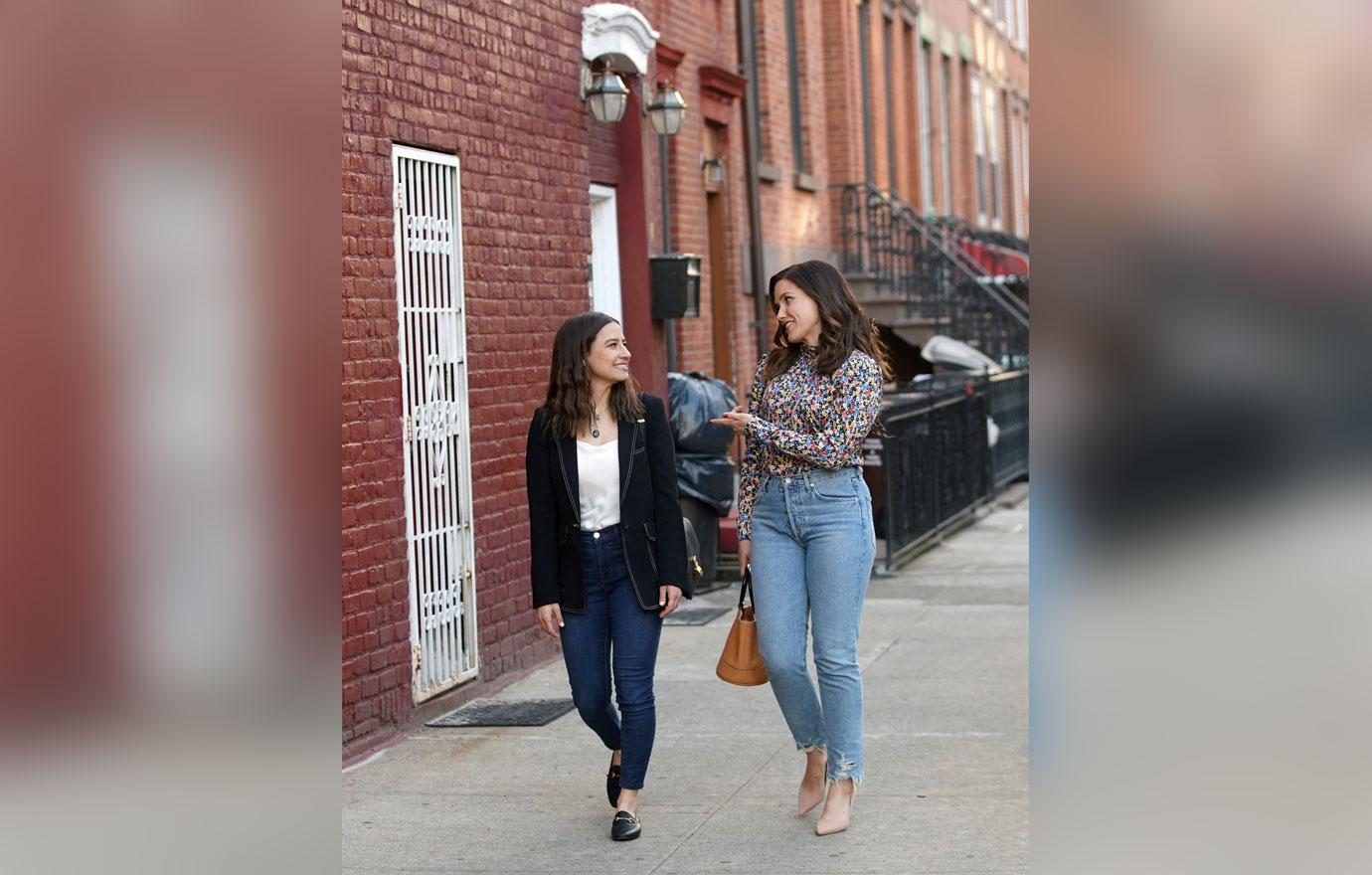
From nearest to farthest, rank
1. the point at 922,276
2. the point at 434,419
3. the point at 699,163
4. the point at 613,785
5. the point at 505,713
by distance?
the point at 613,785 → the point at 505,713 → the point at 434,419 → the point at 699,163 → the point at 922,276

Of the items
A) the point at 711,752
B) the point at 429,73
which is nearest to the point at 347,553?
the point at 711,752

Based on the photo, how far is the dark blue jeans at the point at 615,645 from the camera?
6141 millimetres

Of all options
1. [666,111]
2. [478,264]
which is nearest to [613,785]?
[478,264]

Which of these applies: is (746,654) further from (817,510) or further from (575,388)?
(575,388)

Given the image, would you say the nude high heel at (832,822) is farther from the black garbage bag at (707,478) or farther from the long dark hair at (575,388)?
the black garbage bag at (707,478)

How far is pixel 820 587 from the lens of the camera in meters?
6.06

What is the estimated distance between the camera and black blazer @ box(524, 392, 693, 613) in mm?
6137

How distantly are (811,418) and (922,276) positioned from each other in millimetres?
15506

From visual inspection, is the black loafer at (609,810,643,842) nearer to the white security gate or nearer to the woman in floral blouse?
the woman in floral blouse

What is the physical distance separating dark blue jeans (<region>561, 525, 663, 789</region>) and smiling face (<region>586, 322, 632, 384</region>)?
1.68 ft
